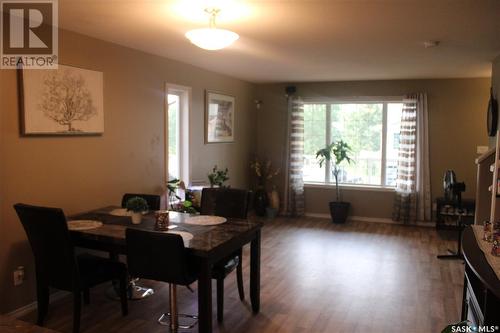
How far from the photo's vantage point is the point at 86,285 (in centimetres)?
278

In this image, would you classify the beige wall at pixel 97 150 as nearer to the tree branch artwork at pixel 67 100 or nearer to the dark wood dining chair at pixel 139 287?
the tree branch artwork at pixel 67 100

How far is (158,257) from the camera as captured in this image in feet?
8.18

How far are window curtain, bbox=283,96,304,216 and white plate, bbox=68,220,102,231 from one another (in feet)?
14.1

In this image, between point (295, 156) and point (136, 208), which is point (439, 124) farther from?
point (136, 208)

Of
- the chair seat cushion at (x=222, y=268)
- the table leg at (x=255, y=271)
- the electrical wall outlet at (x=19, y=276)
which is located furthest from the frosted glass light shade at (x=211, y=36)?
the electrical wall outlet at (x=19, y=276)

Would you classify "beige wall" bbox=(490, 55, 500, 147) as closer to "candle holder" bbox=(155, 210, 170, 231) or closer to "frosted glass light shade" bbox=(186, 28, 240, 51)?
"frosted glass light shade" bbox=(186, 28, 240, 51)

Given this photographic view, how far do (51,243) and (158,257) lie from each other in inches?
31.3

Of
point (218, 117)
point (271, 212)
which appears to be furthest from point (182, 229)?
point (271, 212)

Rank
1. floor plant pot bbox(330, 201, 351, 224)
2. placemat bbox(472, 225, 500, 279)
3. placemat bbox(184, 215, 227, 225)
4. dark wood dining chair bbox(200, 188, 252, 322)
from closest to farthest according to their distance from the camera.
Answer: placemat bbox(472, 225, 500, 279), placemat bbox(184, 215, 227, 225), dark wood dining chair bbox(200, 188, 252, 322), floor plant pot bbox(330, 201, 351, 224)

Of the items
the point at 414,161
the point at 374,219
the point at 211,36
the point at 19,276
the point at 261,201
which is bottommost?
the point at 374,219

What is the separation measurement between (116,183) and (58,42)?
1.37m

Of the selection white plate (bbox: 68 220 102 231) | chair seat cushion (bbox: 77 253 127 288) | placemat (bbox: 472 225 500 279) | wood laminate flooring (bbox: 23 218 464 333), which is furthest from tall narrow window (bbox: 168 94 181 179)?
placemat (bbox: 472 225 500 279)

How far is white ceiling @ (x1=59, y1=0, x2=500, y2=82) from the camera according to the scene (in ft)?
8.73

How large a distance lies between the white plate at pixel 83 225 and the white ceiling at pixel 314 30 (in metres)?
1.53
